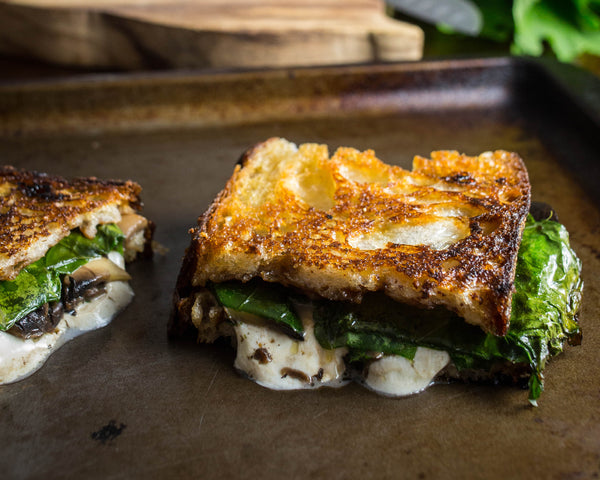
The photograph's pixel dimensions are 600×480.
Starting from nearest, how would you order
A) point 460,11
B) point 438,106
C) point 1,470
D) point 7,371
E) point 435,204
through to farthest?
point 1,470 < point 7,371 < point 435,204 < point 438,106 < point 460,11

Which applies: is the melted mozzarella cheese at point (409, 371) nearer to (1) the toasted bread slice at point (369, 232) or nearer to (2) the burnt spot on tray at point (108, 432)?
(1) the toasted bread slice at point (369, 232)

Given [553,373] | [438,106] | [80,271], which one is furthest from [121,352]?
[438,106]

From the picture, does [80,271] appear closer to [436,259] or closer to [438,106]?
[436,259]

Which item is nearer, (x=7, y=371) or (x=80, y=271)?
(x=7, y=371)

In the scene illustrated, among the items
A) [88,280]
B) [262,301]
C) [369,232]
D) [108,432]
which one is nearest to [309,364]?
[262,301]

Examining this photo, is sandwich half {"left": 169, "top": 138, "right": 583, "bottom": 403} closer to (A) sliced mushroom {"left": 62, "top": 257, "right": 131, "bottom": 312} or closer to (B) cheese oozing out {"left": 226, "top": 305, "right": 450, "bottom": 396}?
(B) cheese oozing out {"left": 226, "top": 305, "right": 450, "bottom": 396}

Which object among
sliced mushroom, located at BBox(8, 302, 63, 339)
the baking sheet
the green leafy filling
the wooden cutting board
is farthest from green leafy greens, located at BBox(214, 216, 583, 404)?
the wooden cutting board

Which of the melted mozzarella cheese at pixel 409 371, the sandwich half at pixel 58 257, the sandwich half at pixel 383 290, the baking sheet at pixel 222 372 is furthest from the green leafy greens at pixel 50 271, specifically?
the melted mozzarella cheese at pixel 409 371
